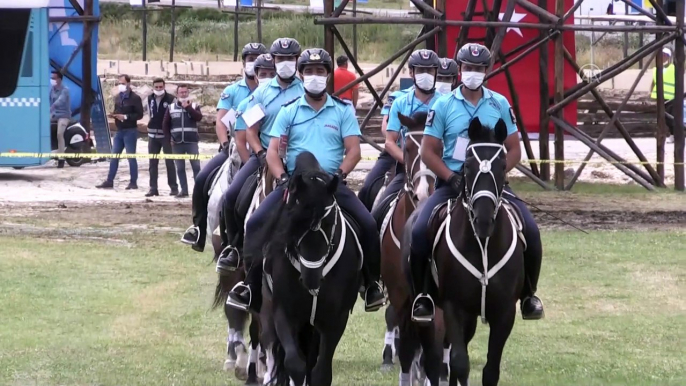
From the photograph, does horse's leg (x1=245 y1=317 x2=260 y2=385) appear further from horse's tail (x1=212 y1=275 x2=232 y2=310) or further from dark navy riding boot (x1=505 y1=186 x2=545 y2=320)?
dark navy riding boot (x1=505 y1=186 x2=545 y2=320)

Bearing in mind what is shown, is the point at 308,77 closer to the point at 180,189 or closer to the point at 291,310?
the point at 291,310

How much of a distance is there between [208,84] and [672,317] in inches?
1064

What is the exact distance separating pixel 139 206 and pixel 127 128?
3.41 m

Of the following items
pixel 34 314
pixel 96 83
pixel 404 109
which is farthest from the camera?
pixel 96 83

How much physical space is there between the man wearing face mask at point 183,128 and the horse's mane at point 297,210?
14609mm

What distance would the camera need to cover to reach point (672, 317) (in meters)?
13.9

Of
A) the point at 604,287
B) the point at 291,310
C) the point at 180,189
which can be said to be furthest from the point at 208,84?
the point at 291,310

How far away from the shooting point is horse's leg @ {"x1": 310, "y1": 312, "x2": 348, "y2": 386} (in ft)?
30.1

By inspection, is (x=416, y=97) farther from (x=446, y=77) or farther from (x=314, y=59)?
(x=314, y=59)

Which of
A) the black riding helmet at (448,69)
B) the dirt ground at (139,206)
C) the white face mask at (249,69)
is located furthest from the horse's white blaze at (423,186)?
the dirt ground at (139,206)

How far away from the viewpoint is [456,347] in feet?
29.4

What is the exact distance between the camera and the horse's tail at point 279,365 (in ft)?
31.6

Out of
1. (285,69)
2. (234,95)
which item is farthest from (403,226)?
(234,95)

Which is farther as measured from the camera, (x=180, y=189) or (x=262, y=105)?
(x=180, y=189)
